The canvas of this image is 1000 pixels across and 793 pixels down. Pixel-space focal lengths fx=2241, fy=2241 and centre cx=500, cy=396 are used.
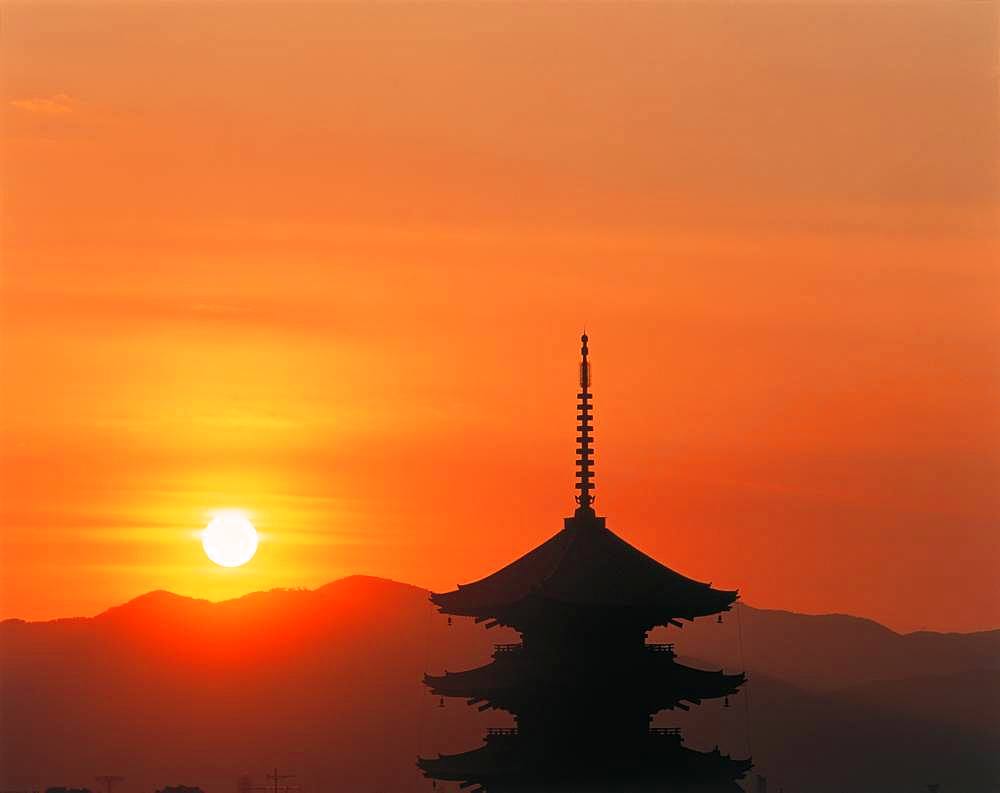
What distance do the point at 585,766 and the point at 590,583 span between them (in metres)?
6.28

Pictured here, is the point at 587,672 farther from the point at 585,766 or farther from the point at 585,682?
the point at 585,766

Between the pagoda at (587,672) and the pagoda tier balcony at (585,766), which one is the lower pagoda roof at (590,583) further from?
the pagoda tier balcony at (585,766)

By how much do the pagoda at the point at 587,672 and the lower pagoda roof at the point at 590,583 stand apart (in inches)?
1.4

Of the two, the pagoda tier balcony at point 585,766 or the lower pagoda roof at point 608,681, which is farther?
the lower pagoda roof at point 608,681

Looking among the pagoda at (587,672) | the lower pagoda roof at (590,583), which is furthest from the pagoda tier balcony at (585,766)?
the lower pagoda roof at (590,583)

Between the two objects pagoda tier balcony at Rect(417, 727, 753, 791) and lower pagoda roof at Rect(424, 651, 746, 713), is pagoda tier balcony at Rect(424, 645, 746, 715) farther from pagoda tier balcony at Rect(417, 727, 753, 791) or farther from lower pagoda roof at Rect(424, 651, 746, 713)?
pagoda tier balcony at Rect(417, 727, 753, 791)

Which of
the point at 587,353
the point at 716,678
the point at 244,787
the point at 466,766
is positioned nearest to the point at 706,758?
the point at 716,678

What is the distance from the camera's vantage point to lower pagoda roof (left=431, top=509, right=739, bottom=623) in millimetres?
76625

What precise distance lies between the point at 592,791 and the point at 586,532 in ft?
29.0

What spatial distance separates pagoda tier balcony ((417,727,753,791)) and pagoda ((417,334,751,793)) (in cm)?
4

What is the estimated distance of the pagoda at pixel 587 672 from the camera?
7681 cm

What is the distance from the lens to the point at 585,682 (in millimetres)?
77438

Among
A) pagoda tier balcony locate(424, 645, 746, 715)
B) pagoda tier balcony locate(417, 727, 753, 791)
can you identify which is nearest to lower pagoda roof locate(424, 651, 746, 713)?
pagoda tier balcony locate(424, 645, 746, 715)

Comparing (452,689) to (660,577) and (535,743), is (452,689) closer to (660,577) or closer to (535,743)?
(535,743)
